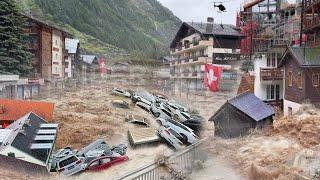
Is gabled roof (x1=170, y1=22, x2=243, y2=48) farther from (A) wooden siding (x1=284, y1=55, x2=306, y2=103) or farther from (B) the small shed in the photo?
(B) the small shed

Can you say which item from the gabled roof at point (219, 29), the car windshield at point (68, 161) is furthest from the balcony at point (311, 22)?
the gabled roof at point (219, 29)

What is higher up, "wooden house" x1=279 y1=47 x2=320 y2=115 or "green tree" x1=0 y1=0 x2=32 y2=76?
"green tree" x1=0 y1=0 x2=32 y2=76

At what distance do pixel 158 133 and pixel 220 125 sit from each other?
3.45m

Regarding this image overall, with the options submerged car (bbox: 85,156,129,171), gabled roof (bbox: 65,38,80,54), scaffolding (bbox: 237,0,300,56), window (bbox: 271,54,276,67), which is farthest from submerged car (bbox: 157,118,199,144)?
gabled roof (bbox: 65,38,80,54)

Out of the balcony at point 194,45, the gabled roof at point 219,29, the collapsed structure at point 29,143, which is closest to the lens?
the collapsed structure at point 29,143

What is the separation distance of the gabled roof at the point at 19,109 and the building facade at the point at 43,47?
1951 centimetres

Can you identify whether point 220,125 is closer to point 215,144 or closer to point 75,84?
point 215,144

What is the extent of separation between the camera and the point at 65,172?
61.2 feet

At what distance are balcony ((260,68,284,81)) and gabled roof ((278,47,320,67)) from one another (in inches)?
220

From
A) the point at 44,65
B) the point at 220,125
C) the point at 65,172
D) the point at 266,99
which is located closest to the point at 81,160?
the point at 65,172

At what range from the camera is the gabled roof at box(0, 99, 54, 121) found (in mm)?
26516

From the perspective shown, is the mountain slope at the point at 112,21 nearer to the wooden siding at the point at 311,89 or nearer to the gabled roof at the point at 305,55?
the gabled roof at the point at 305,55

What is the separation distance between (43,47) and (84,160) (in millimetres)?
33354

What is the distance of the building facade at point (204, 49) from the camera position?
55219 millimetres
